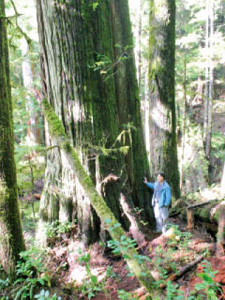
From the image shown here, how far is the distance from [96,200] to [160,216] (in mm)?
3067

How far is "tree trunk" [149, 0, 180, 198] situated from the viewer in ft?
23.7

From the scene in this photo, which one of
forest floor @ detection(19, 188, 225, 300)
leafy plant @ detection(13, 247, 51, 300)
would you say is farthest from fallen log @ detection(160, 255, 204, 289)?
leafy plant @ detection(13, 247, 51, 300)

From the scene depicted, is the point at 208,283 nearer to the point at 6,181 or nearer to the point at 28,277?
the point at 28,277

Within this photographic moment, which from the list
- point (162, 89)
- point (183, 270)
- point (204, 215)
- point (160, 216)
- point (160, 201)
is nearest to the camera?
point (183, 270)

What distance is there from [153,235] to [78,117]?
3.16 m

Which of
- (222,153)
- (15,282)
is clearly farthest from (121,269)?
(222,153)

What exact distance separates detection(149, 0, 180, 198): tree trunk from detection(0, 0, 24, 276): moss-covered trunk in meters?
4.65

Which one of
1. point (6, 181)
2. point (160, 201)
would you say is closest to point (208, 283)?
point (6, 181)

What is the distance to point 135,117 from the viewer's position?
5.98 meters

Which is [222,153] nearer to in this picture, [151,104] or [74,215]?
[151,104]

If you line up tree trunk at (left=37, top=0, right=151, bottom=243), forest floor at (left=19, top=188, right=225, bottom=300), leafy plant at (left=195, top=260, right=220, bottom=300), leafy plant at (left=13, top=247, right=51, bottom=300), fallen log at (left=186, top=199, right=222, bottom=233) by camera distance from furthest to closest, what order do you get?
fallen log at (left=186, top=199, right=222, bottom=233)
tree trunk at (left=37, top=0, right=151, bottom=243)
forest floor at (left=19, top=188, right=225, bottom=300)
leafy plant at (left=13, top=247, right=51, bottom=300)
leafy plant at (left=195, top=260, right=220, bottom=300)

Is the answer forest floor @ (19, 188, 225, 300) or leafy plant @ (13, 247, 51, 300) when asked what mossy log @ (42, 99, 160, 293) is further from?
leafy plant @ (13, 247, 51, 300)

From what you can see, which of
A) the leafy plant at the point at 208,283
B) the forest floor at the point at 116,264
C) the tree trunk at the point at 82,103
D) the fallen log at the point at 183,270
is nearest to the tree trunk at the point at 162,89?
the tree trunk at the point at 82,103

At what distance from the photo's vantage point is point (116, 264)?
4.63 meters
